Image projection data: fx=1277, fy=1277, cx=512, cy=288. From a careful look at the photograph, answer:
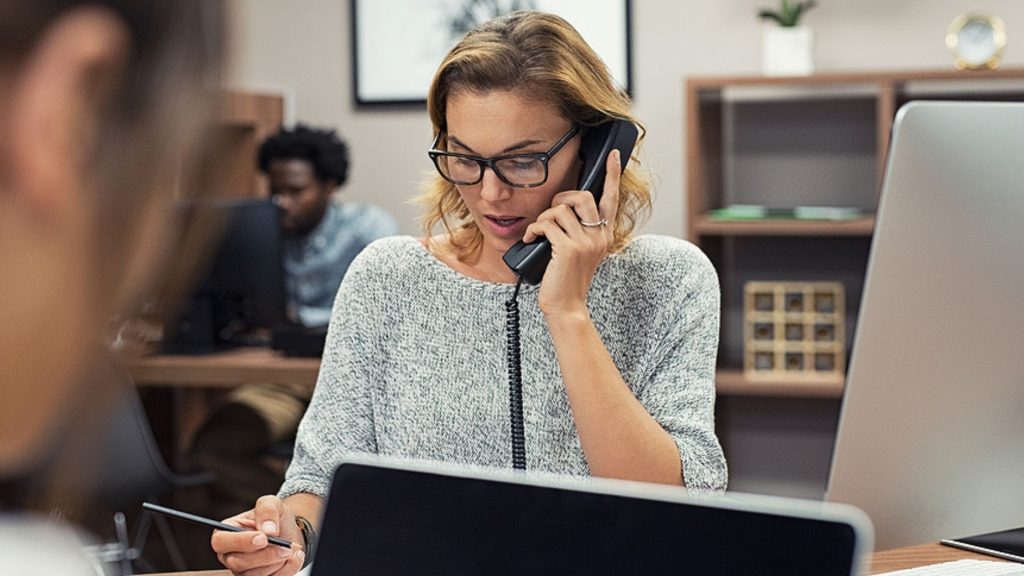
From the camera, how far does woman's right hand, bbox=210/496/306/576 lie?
1242 millimetres

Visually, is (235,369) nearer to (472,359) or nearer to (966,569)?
(472,359)

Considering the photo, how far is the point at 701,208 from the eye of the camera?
401 centimetres

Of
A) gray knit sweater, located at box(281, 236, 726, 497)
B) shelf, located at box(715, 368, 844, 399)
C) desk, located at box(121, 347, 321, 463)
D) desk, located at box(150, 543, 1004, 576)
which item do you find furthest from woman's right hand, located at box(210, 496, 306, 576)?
shelf, located at box(715, 368, 844, 399)

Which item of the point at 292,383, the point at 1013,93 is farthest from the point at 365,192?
the point at 1013,93

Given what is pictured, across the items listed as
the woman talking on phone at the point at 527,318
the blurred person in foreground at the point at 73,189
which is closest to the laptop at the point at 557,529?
the blurred person in foreground at the point at 73,189

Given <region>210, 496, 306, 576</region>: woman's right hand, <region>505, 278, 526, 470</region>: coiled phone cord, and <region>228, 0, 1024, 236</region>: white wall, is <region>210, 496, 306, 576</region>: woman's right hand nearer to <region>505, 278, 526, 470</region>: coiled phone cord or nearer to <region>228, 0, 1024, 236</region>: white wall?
<region>505, 278, 526, 470</region>: coiled phone cord

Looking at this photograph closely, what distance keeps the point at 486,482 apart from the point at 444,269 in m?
1.05

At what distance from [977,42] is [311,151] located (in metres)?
2.18

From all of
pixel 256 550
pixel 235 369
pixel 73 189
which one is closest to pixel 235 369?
pixel 235 369

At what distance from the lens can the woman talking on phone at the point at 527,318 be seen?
1.52 m

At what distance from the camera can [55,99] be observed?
0.31m

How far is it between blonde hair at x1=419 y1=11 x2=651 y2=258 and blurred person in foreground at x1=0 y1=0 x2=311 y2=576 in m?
1.24

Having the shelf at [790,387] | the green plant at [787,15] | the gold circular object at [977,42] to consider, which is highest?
the green plant at [787,15]

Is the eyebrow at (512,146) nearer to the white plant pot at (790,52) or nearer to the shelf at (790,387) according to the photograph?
the shelf at (790,387)
